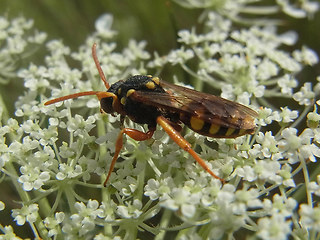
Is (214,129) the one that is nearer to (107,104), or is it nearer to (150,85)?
(150,85)

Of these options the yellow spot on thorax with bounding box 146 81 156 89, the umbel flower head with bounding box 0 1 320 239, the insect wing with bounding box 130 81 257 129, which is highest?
the yellow spot on thorax with bounding box 146 81 156 89

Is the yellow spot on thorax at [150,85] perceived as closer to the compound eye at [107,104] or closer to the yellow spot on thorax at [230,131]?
the compound eye at [107,104]

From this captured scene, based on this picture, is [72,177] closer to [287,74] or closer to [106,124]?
[106,124]

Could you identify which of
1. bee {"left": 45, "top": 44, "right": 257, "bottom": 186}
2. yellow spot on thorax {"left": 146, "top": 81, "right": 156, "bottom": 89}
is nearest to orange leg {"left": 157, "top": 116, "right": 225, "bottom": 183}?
bee {"left": 45, "top": 44, "right": 257, "bottom": 186}

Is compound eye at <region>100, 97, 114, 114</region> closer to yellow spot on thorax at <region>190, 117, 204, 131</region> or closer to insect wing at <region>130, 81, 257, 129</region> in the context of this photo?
insect wing at <region>130, 81, 257, 129</region>

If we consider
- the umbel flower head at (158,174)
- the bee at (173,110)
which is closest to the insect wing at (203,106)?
the bee at (173,110)

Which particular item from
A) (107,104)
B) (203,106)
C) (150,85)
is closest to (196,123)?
(203,106)
